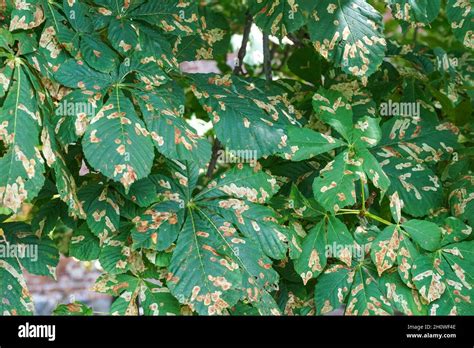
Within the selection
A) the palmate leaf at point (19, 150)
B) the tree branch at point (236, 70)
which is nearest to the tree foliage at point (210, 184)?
the palmate leaf at point (19, 150)

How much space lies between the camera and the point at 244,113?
1658 mm

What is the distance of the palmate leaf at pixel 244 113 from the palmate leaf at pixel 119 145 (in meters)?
0.24

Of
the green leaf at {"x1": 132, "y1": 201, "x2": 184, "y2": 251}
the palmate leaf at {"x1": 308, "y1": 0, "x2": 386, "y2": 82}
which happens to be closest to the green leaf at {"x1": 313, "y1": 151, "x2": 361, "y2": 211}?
the palmate leaf at {"x1": 308, "y1": 0, "x2": 386, "y2": 82}

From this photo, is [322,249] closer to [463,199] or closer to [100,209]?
[463,199]

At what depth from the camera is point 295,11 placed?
5.66 feet

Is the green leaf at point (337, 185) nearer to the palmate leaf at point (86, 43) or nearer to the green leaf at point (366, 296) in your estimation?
the green leaf at point (366, 296)

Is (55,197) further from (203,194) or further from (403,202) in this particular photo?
(403,202)

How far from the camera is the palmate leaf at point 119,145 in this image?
1401mm

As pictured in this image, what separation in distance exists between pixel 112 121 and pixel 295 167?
0.66 m

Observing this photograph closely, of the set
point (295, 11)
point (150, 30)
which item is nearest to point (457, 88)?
point (295, 11)

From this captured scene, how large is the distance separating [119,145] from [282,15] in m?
0.60

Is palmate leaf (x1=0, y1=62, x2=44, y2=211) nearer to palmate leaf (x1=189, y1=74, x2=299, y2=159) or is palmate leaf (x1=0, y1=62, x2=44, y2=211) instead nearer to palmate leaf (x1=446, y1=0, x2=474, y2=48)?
palmate leaf (x1=189, y1=74, x2=299, y2=159)

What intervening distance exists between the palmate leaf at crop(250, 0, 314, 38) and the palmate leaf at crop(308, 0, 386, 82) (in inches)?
1.1

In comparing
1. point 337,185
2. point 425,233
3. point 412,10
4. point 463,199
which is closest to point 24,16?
point 337,185
